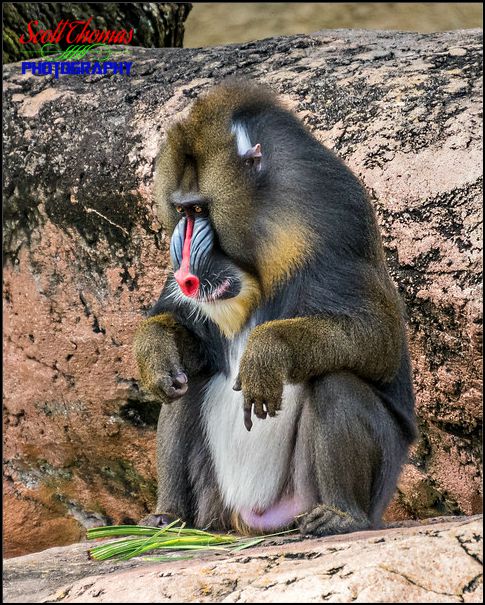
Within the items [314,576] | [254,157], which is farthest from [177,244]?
[314,576]

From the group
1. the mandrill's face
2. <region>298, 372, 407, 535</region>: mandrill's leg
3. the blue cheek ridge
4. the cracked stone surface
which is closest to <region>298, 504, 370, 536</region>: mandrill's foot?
<region>298, 372, 407, 535</region>: mandrill's leg

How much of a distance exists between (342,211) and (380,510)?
1.21 metres

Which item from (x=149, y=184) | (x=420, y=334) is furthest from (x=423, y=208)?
(x=149, y=184)

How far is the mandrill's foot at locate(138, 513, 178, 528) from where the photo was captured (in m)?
4.38

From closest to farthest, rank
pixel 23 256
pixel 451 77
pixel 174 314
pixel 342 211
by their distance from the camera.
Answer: pixel 342 211
pixel 174 314
pixel 451 77
pixel 23 256

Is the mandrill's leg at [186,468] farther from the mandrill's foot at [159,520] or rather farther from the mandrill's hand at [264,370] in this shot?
the mandrill's hand at [264,370]

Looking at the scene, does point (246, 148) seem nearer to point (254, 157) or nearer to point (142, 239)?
point (254, 157)

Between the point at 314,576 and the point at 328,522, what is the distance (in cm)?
105

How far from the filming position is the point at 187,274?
383cm

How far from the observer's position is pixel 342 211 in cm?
400

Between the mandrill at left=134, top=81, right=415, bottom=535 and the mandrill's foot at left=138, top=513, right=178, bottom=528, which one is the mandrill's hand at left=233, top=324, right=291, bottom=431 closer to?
the mandrill at left=134, top=81, right=415, bottom=535

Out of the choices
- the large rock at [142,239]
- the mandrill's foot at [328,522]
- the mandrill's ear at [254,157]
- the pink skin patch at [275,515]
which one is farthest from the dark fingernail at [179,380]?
the large rock at [142,239]

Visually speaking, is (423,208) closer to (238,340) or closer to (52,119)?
(238,340)

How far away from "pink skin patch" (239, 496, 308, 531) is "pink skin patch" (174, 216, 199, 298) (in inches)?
38.6
